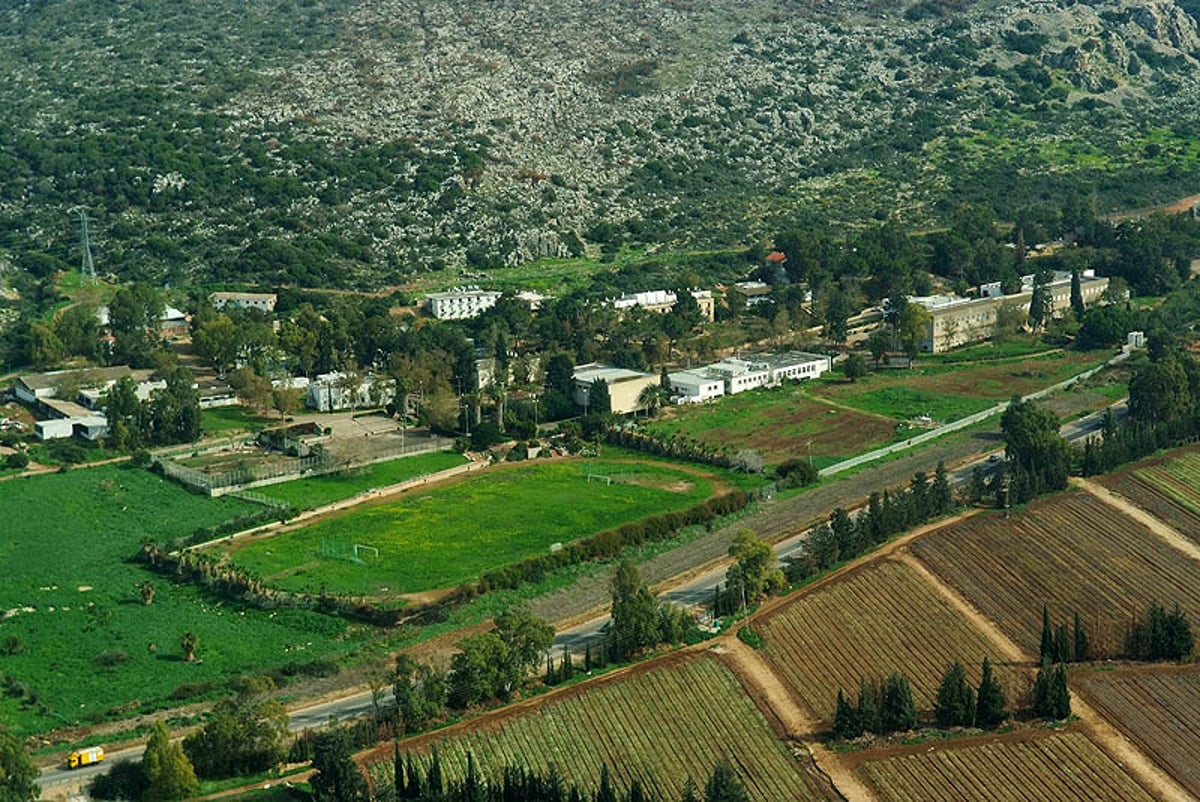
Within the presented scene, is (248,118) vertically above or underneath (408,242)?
above

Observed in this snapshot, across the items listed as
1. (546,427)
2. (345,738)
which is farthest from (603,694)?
(546,427)

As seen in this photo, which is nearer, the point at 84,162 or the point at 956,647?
the point at 956,647

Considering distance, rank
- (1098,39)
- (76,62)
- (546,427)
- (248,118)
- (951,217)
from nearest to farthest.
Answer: (546,427) → (951,217) → (248,118) → (76,62) → (1098,39)

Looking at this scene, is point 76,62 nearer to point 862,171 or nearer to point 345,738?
point 862,171

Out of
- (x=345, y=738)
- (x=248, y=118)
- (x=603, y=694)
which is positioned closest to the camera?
(x=345, y=738)

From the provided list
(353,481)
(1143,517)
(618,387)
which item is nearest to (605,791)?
(1143,517)

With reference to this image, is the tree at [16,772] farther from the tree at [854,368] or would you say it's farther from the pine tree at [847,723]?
the tree at [854,368]
